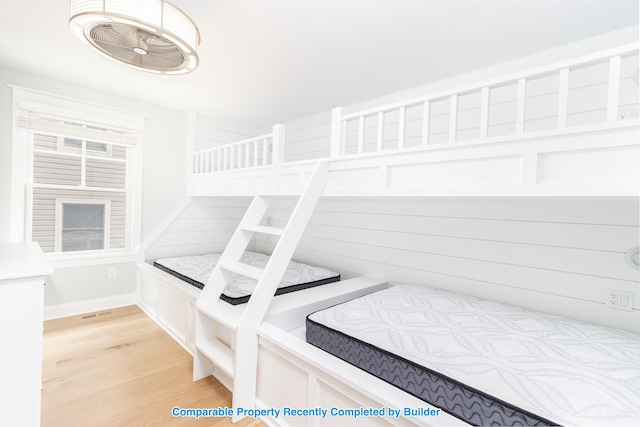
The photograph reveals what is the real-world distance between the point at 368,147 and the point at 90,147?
2.93 metres

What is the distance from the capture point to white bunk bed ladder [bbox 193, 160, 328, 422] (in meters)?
1.61

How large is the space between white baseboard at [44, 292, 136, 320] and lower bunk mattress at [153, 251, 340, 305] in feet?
1.73

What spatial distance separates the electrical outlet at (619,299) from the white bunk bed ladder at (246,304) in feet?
6.29

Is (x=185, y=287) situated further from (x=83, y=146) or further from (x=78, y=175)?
(x=83, y=146)

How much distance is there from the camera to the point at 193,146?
Answer: 3605 millimetres

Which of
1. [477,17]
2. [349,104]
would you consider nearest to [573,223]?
[477,17]

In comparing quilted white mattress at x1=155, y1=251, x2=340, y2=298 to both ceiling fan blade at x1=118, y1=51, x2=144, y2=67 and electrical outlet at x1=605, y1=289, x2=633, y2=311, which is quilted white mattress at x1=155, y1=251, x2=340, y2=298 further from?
electrical outlet at x1=605, y1=289, x2=633, y2=311

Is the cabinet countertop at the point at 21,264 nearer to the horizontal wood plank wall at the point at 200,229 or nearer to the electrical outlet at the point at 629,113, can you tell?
the horizontal wood plank wall at the point at 200,229

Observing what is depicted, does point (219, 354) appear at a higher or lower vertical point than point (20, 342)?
lower

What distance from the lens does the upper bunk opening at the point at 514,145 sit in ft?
3.48

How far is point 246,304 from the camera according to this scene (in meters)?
1.95

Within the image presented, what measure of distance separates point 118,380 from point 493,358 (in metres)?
2.32

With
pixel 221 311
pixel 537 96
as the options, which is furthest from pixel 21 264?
pixel 537 96

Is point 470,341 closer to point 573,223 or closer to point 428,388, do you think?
point 428,388
